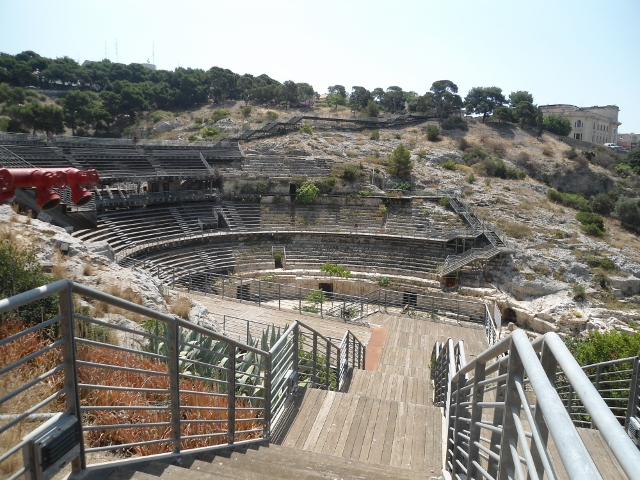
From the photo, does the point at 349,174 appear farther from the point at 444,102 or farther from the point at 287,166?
the point at 444,102

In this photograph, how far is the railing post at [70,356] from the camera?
2.52m

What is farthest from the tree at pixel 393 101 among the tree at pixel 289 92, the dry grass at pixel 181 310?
the dry grass at pixel 181 310

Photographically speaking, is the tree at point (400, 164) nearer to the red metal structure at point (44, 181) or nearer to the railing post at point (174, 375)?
the red metal structure at point (44, 181)

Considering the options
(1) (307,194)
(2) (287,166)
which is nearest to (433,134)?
(2) (287,166)

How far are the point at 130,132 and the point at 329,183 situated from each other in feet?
110

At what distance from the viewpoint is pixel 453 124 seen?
176 ft

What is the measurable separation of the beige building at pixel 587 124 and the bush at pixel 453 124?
23.9 m

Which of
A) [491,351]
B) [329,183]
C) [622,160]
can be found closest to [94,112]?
[329,183]

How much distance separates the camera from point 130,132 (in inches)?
2148

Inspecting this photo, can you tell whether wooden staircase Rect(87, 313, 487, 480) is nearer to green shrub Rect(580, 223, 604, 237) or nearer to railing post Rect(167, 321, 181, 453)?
railing post Rect(167, 321, 181, 453)

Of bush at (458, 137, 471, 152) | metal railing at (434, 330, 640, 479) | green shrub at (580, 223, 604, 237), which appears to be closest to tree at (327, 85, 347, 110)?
bush at (458, 137, 471, 152)

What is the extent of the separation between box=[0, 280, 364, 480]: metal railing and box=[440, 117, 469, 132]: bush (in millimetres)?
51609

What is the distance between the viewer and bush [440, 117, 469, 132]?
53250 millimetres

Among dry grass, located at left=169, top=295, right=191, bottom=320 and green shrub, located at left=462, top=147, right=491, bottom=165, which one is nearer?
dry grass, located at left=169, top=295, right=191, bottom=320
